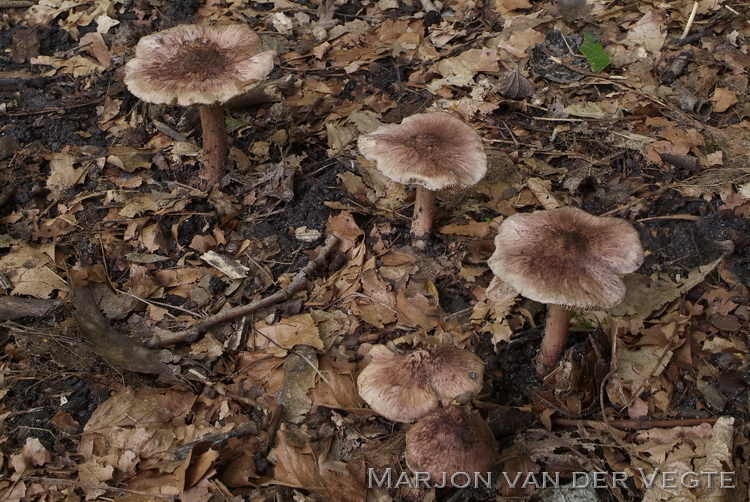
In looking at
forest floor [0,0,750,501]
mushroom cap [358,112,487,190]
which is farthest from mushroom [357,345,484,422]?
mushroom cap [358,112,487,190]

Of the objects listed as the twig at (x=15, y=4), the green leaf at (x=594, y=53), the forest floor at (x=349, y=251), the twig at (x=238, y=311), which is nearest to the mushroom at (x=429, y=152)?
the forest floor at (x=349, y=251)

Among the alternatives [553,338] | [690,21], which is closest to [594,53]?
[690,21]

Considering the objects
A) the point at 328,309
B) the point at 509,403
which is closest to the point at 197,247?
the point at 328,309

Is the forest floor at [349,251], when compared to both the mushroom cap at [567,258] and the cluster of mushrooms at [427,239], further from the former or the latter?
the mushroom cap at [567,258]

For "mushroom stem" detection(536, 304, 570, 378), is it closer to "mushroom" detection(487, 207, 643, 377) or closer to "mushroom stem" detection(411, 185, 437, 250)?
"mushroom" detection(487, 207, 643, 377)

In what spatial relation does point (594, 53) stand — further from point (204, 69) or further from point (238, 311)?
point (238, 311)

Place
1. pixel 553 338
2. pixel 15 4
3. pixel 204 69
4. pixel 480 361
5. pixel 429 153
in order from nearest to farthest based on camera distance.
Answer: pixel 480 361 → pixel 553 338 → pixel 429 153 → pixel 204 69 → pixel 15 4
